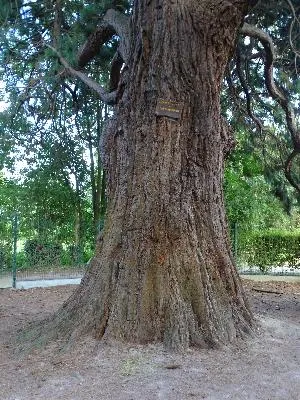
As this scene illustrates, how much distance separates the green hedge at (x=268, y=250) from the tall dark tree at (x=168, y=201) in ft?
36.5

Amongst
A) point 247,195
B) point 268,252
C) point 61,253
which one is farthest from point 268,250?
point 61,253

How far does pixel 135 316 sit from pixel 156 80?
259 centimetres

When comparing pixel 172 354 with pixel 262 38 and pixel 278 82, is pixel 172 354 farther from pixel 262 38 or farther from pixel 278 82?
pixel 278 82

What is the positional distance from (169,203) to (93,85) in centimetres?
243

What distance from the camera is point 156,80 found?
5.95 meters

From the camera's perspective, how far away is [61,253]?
14.2 meters

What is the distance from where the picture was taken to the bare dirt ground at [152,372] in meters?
4.32

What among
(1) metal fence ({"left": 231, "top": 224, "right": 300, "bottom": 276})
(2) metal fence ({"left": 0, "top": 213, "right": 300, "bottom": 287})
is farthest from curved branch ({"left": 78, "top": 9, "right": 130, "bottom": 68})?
(1) metal fence ({"left": 231, "top": 224, "right": 300, "bottom": 276})

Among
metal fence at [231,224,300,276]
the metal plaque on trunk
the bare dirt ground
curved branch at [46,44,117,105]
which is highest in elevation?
curved branch at [46,44,117,105]

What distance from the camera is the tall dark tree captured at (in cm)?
558

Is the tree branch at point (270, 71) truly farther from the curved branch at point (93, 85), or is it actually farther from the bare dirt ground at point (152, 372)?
the bare dirt ground at point (152, 372)

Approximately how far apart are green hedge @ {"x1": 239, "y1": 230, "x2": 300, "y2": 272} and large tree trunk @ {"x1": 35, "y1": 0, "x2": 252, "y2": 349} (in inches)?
436

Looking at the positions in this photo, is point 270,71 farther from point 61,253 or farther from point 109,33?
point 61,253

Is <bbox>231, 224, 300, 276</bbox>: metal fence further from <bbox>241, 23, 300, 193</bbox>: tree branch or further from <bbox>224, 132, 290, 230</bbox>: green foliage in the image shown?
<bbox>241, 23, 300, 193</bbox>: tree branch
